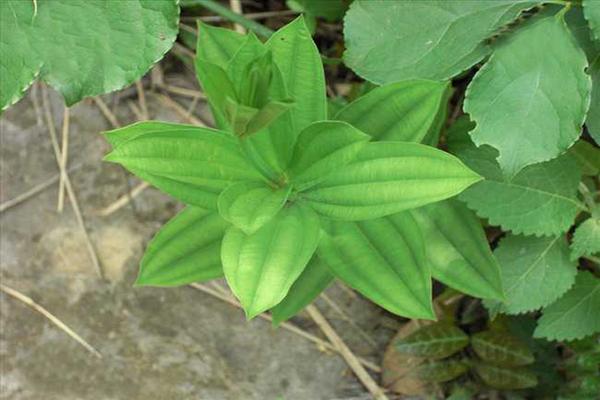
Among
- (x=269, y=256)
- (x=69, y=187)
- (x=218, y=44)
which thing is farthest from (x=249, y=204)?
(x=69, y=187)

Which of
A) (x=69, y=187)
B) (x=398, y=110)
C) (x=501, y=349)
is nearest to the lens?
(x=398, y=110)

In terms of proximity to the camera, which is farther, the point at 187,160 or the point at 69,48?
the point at 69,48

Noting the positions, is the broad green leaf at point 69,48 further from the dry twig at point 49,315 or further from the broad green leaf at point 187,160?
the dry twig at point 49,315

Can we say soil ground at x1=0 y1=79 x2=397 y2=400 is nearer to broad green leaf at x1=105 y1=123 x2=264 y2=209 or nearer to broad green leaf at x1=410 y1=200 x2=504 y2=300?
broad green leaf at x1=410 y1=200 x2=504 y2=300

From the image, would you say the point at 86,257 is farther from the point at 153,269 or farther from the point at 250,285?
the point at 250,285

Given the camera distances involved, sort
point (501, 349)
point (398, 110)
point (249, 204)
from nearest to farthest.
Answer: point (249, 204) → point (398, 110) → point (501, 349)

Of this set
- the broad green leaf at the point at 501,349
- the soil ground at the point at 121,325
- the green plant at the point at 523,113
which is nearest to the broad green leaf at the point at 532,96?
the green plant at the point at 523,113

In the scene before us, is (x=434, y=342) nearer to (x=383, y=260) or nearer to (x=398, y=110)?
(x=383, y=260)
